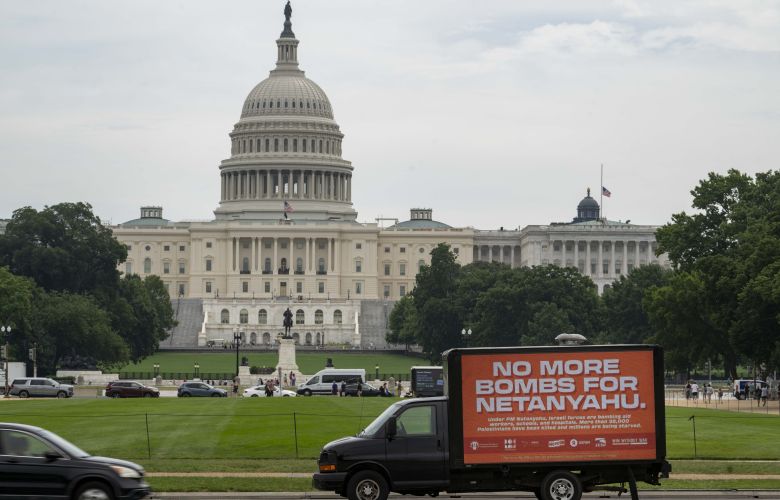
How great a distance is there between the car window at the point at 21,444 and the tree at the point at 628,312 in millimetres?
104742

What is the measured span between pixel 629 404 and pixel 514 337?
109660 millimetres

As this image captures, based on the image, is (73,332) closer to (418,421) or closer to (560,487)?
(418,421)

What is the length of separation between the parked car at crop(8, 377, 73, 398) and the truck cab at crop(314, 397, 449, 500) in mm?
58682

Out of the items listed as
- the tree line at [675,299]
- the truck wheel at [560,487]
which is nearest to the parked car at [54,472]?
the truck wheel at [560,487]

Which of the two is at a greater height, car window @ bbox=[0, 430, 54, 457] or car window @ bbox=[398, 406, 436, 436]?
car window @ bbox=[398, 406, 436, 436]

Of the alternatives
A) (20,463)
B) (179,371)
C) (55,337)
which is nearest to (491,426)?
(20,463)

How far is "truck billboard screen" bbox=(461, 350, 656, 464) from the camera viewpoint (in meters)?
32.0

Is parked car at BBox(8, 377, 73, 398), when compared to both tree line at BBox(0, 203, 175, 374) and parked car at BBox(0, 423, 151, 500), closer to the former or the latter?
tree line at BBox(0, 203, 175, 374)

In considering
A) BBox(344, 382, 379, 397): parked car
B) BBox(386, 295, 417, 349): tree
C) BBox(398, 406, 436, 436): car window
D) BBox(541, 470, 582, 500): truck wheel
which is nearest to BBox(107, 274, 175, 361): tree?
BBox(386, 295, 417, 349): tree

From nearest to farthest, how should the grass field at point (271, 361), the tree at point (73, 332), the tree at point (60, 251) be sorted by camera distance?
1. the tree at point (73, 332)
2. the tree at point (60, 251)
3. the grass field at point (271, 361)

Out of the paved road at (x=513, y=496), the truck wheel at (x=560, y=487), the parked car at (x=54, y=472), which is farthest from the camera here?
the paved road at (x=513, y=496)

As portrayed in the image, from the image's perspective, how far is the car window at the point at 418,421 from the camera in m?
32.5

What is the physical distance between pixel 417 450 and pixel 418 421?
0.57 m

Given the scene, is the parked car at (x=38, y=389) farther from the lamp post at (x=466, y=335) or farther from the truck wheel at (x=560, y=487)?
the truck wheel at (x=560, y=487)
